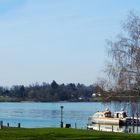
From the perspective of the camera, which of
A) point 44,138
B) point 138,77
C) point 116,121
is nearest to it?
point 44,138

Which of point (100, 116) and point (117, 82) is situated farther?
point (100, 116)

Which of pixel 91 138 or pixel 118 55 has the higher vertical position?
pixel 118 55

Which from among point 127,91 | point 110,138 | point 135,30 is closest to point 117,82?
point 127,91

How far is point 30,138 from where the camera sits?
104 ft

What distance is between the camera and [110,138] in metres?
32.2

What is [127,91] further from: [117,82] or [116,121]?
[116,121]

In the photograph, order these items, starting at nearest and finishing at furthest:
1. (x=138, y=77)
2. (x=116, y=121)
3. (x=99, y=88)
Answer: (x=138, y=77) → (x=99, y=88) → (x=116, y=121)

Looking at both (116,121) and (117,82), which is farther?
(116,121)

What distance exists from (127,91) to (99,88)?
17.4ft

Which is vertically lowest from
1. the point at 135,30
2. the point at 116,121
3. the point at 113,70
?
the point at 116,121

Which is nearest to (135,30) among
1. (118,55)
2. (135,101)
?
(118,55)

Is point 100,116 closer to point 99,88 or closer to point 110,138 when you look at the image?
point 99,88

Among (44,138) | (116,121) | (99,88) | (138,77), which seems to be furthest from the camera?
(116,121)

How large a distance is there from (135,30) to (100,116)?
190 feet
